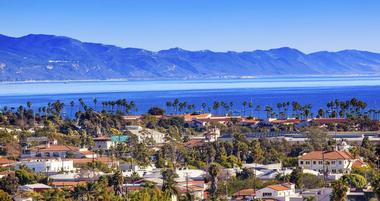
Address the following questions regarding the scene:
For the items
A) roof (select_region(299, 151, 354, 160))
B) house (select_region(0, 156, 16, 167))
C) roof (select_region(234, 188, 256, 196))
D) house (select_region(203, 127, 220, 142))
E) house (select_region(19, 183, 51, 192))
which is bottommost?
house (select_region(203, 127, 220, 142))

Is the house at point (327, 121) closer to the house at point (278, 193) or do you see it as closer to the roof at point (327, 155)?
the roof at point (327, 155)

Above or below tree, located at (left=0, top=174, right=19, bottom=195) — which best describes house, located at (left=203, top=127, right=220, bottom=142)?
below

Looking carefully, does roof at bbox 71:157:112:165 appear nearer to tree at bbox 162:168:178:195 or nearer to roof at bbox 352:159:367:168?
tree at bbox 162:168:178:195

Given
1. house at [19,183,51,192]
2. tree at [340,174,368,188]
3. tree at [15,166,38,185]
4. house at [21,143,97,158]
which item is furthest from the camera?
house at [21,143,97,158]

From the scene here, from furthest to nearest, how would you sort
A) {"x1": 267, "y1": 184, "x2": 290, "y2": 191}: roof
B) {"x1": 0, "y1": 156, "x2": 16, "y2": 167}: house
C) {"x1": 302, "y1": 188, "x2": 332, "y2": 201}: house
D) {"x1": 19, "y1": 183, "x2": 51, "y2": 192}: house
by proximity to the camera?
{"x1": 0, "y1": 156, "x2": 16, "y2": 167}: house
{"x1": 19, "y1": 183, "x2": 51, "y2": 192}: house
{"x1": 267, "y1": 184, "x2": 290, "y2": 191}: roof
{"x1": 302, "y1": 188, "x2": 332, "y2": 201}: house

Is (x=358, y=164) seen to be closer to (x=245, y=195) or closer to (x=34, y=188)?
(x=245, y=195)

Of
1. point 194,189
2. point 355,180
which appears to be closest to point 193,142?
point 194,189

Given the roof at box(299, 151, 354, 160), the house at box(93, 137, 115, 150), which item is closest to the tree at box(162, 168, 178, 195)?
the roof at box(299, 151, 354, 160)

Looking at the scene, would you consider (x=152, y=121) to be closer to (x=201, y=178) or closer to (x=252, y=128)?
(x=252, y=128)
